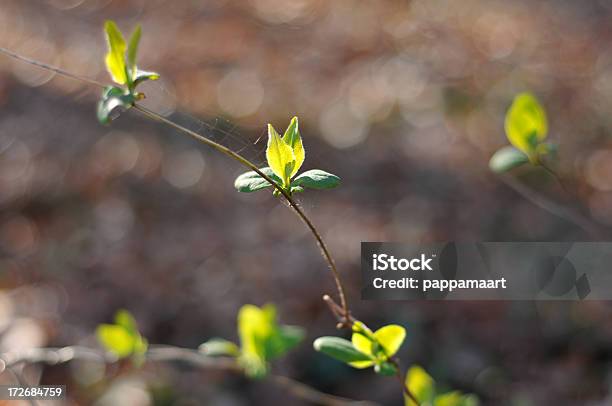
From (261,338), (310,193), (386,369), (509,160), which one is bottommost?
(386,369)

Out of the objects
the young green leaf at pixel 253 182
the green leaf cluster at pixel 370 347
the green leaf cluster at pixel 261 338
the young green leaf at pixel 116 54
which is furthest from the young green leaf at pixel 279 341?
the young green leaf at pixel 116 54

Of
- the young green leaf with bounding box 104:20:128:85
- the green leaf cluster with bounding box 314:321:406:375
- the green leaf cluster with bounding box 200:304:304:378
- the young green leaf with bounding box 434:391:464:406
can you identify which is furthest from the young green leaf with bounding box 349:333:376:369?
the young green leaf with bounding box 104:20:128:85

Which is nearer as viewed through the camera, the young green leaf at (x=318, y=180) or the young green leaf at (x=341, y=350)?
the young green leaf at (x=318, y=180)

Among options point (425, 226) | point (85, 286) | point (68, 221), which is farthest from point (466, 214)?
point (68, 221)

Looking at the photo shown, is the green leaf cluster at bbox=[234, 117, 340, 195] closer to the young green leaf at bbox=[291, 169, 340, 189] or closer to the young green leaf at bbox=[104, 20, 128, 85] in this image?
the young green leaf at bbox=[291, 169, 340, 189]

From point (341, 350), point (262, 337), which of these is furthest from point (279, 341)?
point (341, 350)

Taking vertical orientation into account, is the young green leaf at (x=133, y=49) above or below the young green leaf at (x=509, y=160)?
below

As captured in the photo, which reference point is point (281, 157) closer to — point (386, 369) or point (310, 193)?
point (386, 369)

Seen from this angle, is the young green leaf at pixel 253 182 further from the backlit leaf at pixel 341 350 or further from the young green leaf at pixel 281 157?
the backlit leaf at pixel 341 350
